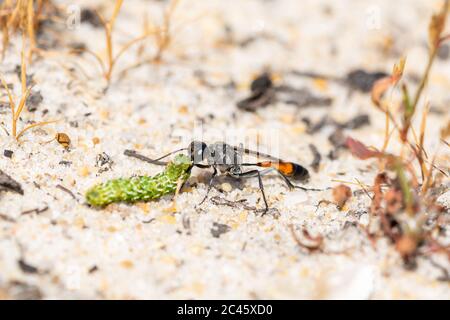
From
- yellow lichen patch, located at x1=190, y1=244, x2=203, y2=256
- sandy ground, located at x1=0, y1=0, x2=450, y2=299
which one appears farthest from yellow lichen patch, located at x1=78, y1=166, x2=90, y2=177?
yellow lichen patch, located at x1=190, y1=244, x2=203, y2=256

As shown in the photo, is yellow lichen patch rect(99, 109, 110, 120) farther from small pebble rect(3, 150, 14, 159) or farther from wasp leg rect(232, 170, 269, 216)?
wasp leg rect(232, 170, 269, 216)

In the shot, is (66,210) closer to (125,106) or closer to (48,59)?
(125,106)

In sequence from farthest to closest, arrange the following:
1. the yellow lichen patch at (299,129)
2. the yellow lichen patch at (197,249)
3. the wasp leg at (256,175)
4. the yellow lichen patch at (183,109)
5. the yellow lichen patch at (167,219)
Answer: the yellow lichen patch at (299,129)
the yellow lichen patch at (183,109)
the wasp leg at (256,175)
the yellow lichen patch at (167,219)
the yellow lichen patch at (197,249)

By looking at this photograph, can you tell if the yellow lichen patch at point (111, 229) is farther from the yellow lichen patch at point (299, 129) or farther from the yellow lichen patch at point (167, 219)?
the yellow lichen patch at point (299, 129)

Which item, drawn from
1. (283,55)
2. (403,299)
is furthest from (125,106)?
(403,299)

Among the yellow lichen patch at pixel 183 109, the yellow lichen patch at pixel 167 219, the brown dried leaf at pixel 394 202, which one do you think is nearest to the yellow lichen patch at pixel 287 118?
the yellow lichen patch at pixel 183 109

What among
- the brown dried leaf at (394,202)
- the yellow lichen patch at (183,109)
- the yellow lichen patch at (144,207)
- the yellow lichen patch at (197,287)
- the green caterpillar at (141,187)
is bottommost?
the yellow lichen patch at (197,287)
